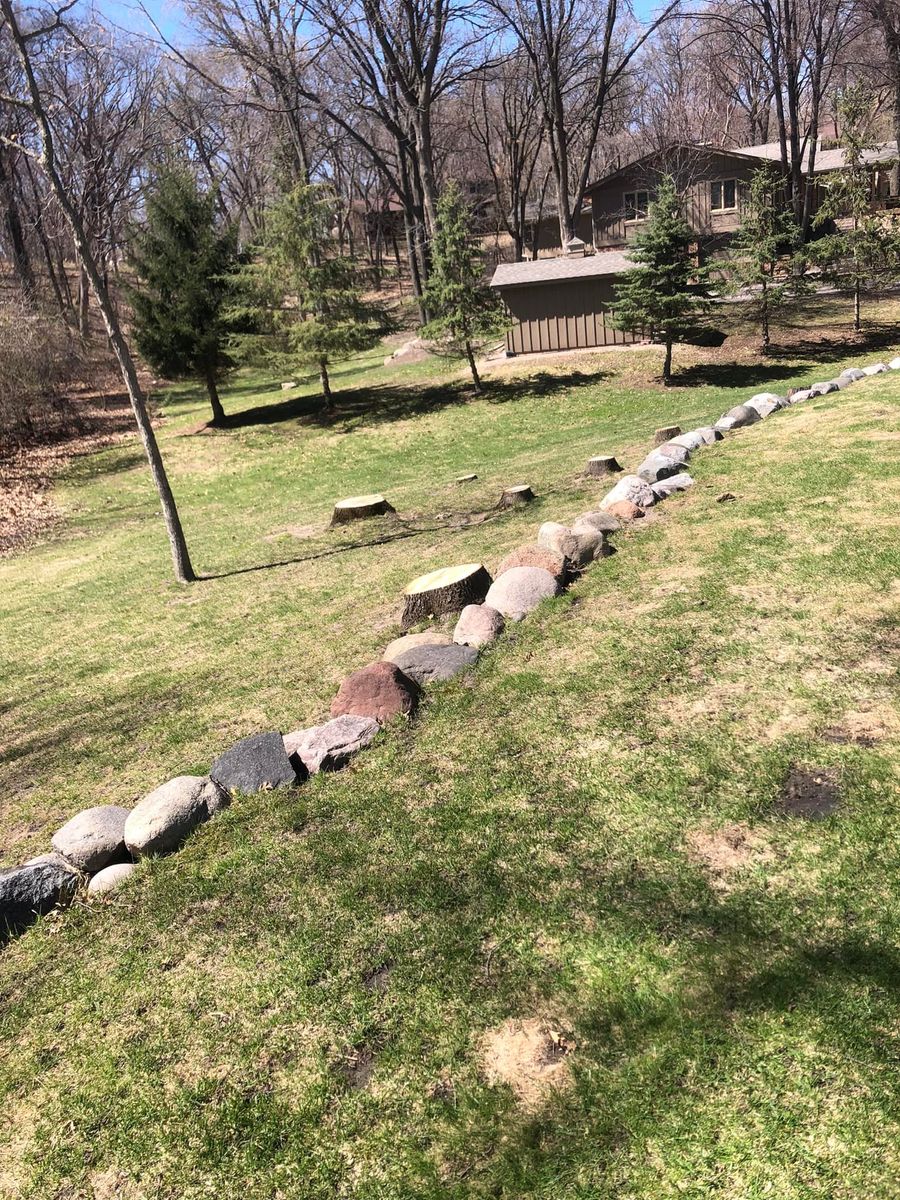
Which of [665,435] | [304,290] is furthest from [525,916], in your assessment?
[304,290]

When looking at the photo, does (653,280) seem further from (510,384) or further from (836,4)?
(836,4)

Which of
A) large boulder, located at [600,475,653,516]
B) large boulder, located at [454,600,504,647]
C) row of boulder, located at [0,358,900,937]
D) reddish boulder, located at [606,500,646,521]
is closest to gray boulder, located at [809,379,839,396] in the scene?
large boulder, located at [600,475,653,516]

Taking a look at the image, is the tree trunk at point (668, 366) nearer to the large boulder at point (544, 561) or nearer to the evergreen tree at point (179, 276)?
the evergreen tree at point (179, 276)

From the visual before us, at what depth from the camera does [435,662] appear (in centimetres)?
512

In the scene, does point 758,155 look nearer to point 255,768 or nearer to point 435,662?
point 435,662

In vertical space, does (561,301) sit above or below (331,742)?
above

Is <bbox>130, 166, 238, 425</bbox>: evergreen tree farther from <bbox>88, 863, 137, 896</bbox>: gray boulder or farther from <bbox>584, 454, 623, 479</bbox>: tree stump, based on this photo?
<bbox>88, 863, 137, 896</bbox>: gray boulder

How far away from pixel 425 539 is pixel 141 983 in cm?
646

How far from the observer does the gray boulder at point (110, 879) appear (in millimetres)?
3777

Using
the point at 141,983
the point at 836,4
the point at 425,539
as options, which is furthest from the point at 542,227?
the point at 141,983

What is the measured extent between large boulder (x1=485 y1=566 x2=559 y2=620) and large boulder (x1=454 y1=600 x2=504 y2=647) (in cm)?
10

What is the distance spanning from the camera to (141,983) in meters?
3.19

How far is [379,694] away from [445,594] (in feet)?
5.08

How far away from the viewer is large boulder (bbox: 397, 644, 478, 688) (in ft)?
16.6
